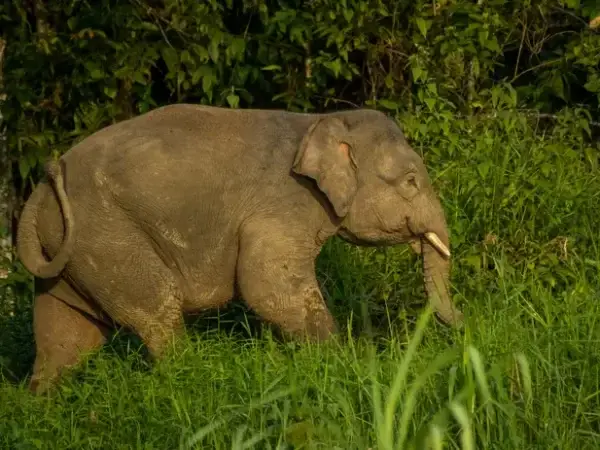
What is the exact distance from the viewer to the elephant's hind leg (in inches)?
292

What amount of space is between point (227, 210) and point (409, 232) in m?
0.87

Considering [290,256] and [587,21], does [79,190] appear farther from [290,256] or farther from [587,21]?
[587,21]

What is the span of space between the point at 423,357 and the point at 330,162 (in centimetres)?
116

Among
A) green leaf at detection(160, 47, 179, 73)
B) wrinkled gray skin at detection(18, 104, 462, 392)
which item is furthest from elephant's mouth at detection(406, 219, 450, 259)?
green leaf at detection(160, 47, 179, 73)

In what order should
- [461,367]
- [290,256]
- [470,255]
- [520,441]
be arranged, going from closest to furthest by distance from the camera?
[520,441] < [461,367] < [290,256] < [470,255]

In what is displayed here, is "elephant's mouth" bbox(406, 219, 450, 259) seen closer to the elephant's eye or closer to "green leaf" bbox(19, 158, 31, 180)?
the elephant's eye

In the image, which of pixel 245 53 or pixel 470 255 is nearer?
pixel 470 255

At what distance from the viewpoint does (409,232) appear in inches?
295

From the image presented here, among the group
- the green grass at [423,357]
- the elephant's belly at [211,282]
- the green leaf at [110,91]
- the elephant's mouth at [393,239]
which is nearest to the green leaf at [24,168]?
the green leaf at [110,91]

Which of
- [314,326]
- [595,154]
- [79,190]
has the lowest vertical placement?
[595,154]

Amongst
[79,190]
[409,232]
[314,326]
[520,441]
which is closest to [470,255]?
[409,232]

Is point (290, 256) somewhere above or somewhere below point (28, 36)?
above

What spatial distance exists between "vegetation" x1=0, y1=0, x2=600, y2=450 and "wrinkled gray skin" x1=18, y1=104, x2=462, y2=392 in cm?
22

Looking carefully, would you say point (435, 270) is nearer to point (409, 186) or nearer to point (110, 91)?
point (409, 186)
